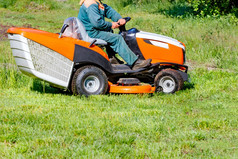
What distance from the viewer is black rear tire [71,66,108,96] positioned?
5711 mm

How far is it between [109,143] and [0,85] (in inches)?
116

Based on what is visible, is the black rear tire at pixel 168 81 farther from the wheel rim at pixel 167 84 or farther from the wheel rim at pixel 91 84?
the wheel rim at pixel 91 84

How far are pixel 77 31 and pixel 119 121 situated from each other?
1983 mm

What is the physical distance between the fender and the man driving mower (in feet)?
1.07

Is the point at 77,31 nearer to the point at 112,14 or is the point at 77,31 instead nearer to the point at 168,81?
the point at 112,14

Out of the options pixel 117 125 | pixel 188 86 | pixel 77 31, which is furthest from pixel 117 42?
pixel 117 125

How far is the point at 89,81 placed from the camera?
588cm

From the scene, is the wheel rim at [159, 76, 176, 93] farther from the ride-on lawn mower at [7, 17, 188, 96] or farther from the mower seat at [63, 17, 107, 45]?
the mower seat at [63, 17, 107, 45]

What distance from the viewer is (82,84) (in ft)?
18.8

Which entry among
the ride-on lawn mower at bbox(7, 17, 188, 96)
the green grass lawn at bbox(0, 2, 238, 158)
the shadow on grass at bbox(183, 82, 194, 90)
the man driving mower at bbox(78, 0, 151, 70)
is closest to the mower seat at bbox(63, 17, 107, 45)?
the ride-on lawn mower at bbox(7, 17, 188, 96)

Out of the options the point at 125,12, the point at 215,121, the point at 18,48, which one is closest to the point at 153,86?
the point at 215,121

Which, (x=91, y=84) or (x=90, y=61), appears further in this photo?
(x=91, y=84)

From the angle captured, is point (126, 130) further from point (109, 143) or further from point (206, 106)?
point (206, 106)

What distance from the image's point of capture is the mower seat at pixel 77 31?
19.6 feet
